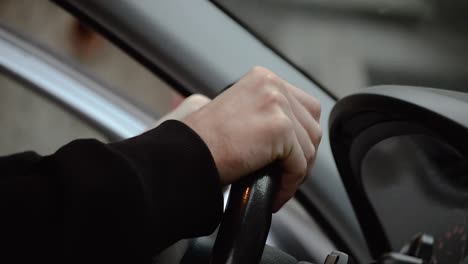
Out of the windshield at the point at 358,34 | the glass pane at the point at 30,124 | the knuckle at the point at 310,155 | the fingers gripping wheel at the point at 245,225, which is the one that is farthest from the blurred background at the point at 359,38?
the glass pane at the point at 30,124

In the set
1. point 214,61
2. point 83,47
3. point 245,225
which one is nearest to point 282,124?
point 245,225

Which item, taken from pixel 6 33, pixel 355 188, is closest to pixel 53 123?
pixel 6 33

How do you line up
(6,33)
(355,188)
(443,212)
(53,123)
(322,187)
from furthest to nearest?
(53,123) → (6,33) → (322,187) → (355,188) → (443,212)

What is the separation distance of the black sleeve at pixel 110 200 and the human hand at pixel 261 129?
0.03 meters

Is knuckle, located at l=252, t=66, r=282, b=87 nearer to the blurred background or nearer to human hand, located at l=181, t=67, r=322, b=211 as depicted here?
human hand, located at l=181, t=67, r=322, b=211

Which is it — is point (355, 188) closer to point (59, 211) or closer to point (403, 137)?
point (403, 137)

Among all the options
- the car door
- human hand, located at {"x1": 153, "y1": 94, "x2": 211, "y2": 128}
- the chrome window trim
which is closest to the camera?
human hand, located at {"x1": 153, "y1": 94, "x2": 211, "y2": 128}

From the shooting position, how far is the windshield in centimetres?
181

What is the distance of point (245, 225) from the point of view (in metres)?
0.76

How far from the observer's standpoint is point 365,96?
842 mm

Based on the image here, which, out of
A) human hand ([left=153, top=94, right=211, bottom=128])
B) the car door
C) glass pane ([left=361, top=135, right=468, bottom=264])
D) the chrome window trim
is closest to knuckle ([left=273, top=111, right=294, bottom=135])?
glass pane ([left=361, top=135, right=468, bottom=264])

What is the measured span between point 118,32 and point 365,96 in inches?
24.5

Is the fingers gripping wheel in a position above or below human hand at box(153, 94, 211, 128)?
above

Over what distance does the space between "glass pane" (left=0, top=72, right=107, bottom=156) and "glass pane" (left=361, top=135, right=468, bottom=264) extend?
2785 millimetres
